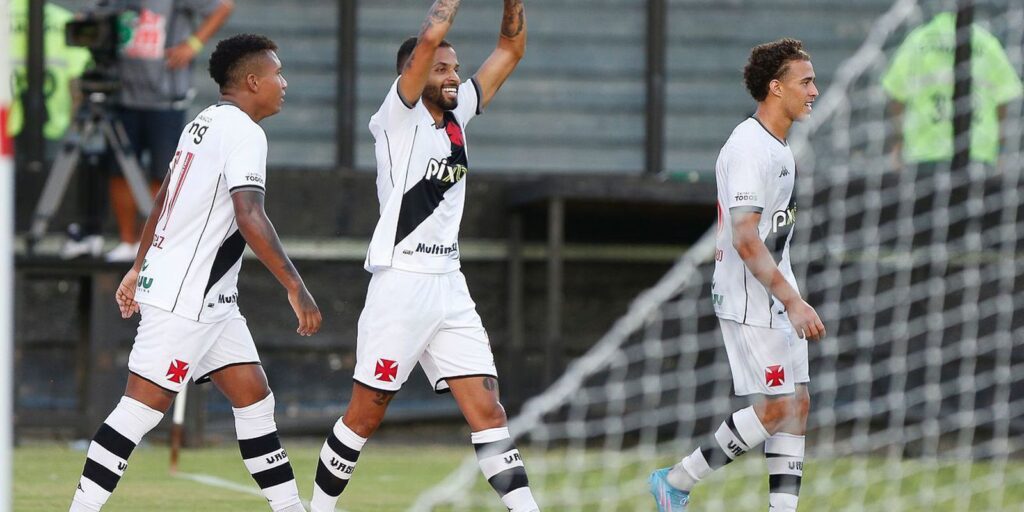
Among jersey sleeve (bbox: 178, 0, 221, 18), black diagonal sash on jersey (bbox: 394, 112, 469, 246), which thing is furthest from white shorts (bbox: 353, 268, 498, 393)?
jersey sleeve (bbox: 178, 0, 221, 18)

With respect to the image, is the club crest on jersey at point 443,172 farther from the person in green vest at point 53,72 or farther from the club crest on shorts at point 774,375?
the person in green vest at point 53,72

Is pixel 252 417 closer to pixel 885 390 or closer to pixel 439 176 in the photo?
pixel 439 176

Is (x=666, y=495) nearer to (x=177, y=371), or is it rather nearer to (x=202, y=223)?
(x=177, y=371)

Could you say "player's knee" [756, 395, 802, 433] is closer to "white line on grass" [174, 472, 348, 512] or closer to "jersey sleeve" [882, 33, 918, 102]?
"white line on grass" [174, 472, 348, 512]

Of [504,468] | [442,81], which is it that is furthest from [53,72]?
[504,468]

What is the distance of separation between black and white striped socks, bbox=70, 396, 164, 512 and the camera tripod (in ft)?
15.8

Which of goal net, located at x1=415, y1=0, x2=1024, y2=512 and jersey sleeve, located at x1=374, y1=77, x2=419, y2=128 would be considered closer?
jersey sleeve, located at x1=374, y1=77, x2=419, y2=128

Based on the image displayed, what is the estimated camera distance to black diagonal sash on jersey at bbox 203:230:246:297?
659 cm

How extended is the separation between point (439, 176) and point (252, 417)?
1246mm

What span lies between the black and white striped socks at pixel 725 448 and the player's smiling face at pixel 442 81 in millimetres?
1907

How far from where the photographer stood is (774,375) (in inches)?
282

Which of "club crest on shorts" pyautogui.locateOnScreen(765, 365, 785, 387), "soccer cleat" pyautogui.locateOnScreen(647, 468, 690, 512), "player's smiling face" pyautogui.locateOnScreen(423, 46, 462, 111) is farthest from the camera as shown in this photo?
"soccer cleat" pyautogui.locateOnScreen(647, 468, 690, 512)

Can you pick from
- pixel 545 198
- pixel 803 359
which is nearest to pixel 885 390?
pixel 545 198

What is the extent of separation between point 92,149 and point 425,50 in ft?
20.0
